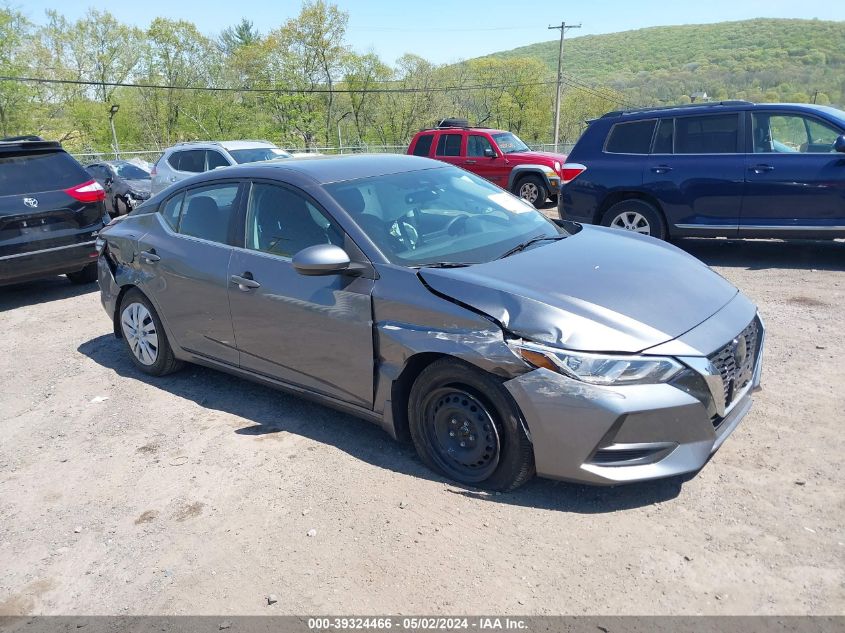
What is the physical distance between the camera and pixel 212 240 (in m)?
4.74

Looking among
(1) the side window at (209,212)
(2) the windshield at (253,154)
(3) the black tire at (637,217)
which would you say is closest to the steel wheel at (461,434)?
(1) the side window at (209,212)

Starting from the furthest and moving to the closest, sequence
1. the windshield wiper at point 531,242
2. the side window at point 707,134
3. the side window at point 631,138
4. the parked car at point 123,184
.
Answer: the parked car at point 123,184 < the side window at point 631,138 < the side window at point 707,134 < the windshield wiper at point 531,242

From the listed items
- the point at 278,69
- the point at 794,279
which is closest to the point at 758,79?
the point at 278,69

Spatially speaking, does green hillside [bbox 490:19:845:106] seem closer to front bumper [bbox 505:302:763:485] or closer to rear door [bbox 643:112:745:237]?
rear door [bbox 643:112:745:237]

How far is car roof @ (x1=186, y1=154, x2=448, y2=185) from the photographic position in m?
4.35

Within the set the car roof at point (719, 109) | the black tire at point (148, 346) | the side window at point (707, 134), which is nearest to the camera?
the black tire at point (148, 346)

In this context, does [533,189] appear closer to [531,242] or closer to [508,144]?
[508,144]

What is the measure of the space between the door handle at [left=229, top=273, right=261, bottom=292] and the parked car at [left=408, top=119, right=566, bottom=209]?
1080 cm

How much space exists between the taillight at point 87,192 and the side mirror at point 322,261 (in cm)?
571

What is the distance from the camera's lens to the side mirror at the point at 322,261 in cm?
373

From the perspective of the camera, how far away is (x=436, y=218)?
167 inches

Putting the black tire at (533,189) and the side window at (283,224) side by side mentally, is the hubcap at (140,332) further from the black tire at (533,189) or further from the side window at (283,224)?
the black tire at (533,189)

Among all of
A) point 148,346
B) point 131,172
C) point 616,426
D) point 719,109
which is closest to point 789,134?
point 719,109

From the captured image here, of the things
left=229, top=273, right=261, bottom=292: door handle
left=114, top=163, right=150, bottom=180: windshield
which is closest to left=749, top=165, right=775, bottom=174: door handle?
left=229, top=273, right=261, bottom=292: door handle
